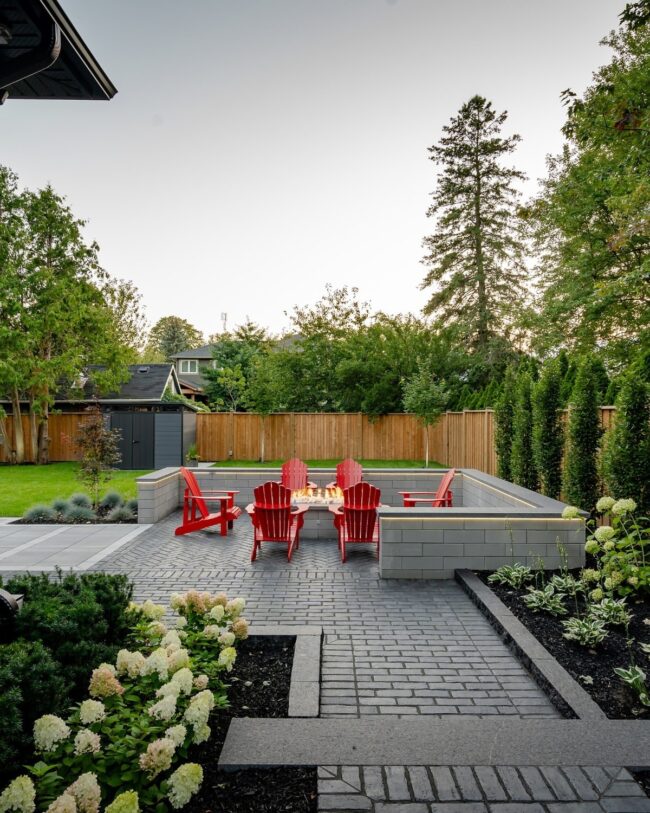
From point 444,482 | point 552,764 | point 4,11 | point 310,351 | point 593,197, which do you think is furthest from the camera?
point 310,351

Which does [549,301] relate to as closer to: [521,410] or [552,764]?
[521,410]

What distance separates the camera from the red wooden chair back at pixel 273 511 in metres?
6.28

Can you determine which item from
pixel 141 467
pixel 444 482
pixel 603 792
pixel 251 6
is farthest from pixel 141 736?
pixel 141 467

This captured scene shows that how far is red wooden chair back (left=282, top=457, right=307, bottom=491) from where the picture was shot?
9.23 metres

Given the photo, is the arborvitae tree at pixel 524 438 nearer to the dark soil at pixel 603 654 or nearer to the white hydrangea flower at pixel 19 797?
the dark soil at pixel 603 654

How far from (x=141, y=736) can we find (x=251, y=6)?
412 inches

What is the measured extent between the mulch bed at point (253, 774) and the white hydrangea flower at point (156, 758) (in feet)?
0.94

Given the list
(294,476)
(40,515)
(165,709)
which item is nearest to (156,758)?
(165,709)

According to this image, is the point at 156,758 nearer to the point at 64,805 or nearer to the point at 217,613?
the point at 64,805

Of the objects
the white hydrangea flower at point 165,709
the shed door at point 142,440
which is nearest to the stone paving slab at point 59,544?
the white hydrangea flower at point 165,709

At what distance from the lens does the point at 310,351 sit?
21.3m

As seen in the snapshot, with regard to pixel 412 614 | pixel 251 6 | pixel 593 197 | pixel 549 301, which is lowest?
pixel 412 614

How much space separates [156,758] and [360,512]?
4.50 meters

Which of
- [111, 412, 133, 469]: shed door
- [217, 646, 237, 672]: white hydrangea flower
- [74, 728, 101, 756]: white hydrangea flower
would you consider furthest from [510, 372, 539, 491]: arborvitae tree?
[111, 412, 133, 469]: shed door
